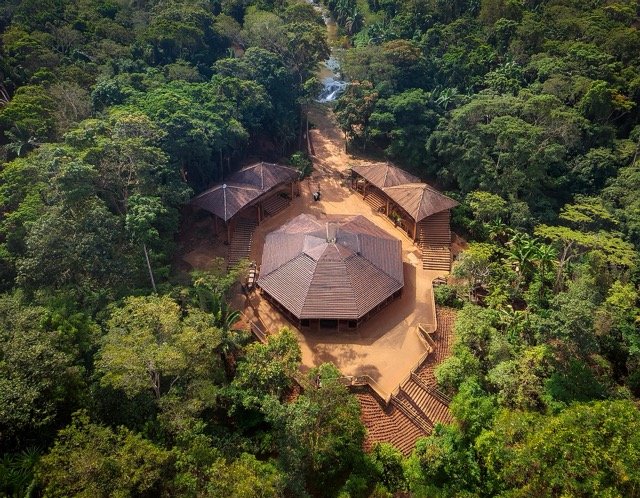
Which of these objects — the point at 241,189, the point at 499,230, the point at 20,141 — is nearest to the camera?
the point at 20,141

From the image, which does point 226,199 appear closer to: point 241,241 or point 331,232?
point 241,241

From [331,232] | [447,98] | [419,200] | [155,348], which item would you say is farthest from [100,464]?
[447,98]

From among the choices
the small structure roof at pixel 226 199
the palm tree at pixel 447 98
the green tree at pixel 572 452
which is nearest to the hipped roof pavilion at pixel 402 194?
the palm tree at pixel 447 98

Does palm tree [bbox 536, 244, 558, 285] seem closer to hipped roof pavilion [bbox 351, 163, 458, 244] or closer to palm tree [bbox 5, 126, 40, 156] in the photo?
hipped roof pavilion [bbox 351, 163, 458, 244]

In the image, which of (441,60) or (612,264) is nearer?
(612,264)

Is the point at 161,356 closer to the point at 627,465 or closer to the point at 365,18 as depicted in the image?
the point at 627,465

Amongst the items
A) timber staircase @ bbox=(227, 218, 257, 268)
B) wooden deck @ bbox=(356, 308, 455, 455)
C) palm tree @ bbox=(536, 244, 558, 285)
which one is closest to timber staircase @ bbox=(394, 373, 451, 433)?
wooden deck @ bbox=(356, 308, 455, 455)

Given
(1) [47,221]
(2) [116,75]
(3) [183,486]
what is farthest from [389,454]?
(2) [116,75]

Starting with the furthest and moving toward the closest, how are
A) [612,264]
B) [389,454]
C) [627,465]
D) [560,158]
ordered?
[560,158] → [612,264] → [389,454] → [627,465]
